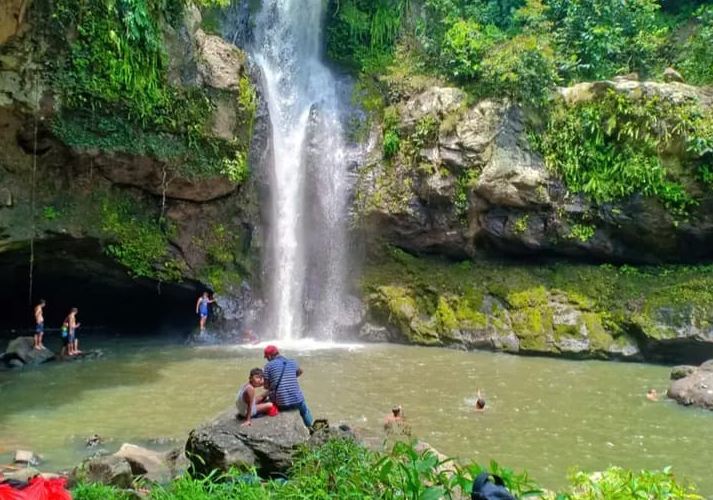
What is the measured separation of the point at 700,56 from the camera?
19203mm

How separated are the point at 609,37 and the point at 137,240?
1470 centimetres

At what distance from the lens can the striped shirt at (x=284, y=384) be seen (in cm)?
814

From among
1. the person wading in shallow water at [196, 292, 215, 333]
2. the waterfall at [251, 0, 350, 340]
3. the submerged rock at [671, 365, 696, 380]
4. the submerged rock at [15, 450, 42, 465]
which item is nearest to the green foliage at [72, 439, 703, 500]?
the submerged rock at [15, 450, 42, 465]

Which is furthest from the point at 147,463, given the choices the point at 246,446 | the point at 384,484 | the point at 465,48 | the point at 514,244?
the point at 465,48

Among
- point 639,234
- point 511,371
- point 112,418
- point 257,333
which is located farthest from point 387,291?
point 112,418

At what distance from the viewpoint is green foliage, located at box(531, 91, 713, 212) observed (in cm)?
1609

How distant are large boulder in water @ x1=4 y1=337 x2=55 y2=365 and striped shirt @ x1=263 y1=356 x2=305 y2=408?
8.80 m

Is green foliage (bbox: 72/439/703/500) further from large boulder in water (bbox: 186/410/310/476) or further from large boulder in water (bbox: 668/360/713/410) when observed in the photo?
large boulder in water (bbox: 668/360/713/410)

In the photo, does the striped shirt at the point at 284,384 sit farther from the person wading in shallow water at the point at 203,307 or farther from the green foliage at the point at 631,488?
the person wading in shallow water at the point at 203,307

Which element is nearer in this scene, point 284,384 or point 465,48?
point 284,384

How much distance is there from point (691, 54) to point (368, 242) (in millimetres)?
10869

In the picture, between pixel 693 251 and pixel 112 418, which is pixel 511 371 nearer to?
pixel 693 251

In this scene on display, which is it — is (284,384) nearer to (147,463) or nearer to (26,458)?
(147,463)

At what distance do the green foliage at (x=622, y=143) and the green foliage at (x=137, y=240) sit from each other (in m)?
10.2
